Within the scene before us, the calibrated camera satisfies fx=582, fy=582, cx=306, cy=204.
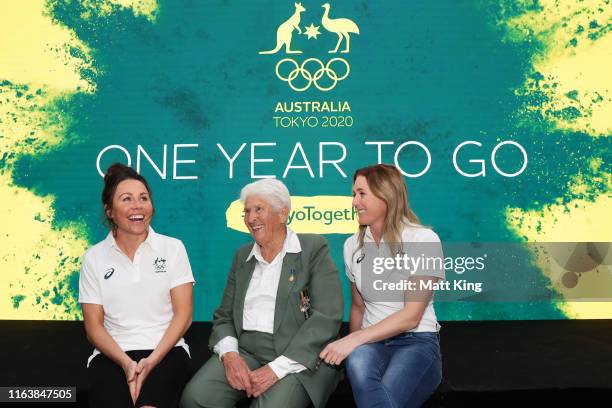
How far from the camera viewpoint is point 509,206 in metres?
4.04

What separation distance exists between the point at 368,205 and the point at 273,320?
2.07ft

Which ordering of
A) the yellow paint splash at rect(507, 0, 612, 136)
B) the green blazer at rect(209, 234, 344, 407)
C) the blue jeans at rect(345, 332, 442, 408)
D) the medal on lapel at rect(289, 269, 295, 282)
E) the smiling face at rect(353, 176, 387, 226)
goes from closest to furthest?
the blue jeans at rect(345, 332, 442, 408), the green blazer at rect(209, 234, 344, 407), the medal on lapel at rect(289, 269, 295, 282), the smiling face at rect(353, 176, 387, 226), the yellow paint splash at rect(507, 0, 612, 136)

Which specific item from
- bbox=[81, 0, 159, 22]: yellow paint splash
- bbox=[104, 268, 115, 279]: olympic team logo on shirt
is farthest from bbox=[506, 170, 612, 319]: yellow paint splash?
bbox=[81, 0, 159, 22]: yellow paint splash

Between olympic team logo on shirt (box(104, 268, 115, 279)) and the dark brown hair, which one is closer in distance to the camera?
olympic team logo on shirt (box(104, 268, 115, 279))

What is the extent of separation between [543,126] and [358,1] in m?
1.56

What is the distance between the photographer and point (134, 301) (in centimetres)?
233

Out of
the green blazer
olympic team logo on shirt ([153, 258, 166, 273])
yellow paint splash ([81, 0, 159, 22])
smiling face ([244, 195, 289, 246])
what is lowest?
the green blazer

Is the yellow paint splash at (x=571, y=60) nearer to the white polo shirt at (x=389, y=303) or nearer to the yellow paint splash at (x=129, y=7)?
the white polo shirt at (x=389, y=303)

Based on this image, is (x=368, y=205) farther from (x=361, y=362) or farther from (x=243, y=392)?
(x=243, y=392)

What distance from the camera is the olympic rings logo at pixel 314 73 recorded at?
4.13 meters

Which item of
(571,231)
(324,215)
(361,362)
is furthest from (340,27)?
(361,362)

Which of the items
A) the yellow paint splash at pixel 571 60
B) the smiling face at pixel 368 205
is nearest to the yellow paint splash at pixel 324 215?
the yellow paint splash at pixel 571 60

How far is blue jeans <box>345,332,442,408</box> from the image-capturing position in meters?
2.15

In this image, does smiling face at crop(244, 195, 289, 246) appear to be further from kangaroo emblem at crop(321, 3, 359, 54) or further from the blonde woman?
kangaroo emblem at crop(321, 3, 359, 54)
